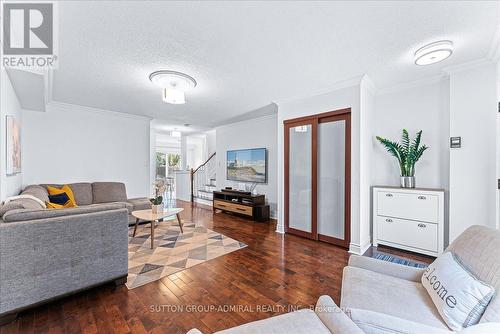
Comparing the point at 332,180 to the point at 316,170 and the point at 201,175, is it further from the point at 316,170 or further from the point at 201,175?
the point at 201,175

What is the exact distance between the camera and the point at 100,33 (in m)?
1.98

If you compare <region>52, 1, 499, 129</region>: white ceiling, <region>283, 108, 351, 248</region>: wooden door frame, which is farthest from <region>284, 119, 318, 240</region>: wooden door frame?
<region>52, 1, 499, 129</region>: white ceiling

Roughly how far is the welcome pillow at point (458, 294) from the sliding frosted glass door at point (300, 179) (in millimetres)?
2395

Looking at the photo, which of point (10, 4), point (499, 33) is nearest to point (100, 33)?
point (10, 4)

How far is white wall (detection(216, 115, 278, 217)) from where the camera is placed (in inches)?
204

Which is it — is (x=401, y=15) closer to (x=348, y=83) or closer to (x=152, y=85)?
(x=348, y=83)

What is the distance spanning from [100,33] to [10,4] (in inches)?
21.8

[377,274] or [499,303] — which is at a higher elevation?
[499,303]

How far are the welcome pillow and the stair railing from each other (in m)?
6.86

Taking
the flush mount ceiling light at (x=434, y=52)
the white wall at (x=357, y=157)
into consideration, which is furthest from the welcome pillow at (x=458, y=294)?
the flush mount ceiling light at (x=434, y=52)

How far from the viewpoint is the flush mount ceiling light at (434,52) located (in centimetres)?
217

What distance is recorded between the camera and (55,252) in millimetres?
1794

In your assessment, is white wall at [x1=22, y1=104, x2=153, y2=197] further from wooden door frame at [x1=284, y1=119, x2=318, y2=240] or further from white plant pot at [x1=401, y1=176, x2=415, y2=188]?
white plant pot at [x1=401, y1=176, x2=415, y2=188]

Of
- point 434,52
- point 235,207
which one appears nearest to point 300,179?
point 235,207
